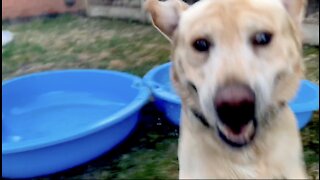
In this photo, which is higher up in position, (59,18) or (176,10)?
(59,18)

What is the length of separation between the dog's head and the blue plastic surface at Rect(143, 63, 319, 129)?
1.06 m

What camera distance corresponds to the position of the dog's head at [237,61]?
1665 mm

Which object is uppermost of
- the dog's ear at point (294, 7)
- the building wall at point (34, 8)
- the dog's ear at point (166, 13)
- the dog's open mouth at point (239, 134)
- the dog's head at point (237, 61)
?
the building wall at point (34, 8)

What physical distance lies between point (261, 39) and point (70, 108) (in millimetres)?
2530

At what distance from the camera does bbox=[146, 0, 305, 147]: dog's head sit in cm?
167

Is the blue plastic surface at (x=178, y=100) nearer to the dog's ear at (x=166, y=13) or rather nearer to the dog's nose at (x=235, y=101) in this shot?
the dog's ear at (x=166, y=13)

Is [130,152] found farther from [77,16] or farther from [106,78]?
[77,16]

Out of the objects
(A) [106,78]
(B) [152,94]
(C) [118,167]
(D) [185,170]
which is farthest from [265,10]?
(A) [106,78]

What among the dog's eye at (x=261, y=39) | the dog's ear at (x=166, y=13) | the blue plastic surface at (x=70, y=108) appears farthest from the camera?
the blue plastic surface at (x=70, y=108)

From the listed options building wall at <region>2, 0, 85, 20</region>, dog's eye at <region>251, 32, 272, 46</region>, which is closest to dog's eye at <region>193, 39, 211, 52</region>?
dog's eye at <region>251, 32, 272, 46</region>

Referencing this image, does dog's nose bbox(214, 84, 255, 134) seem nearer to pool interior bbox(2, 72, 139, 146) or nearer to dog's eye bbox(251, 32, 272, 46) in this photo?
dog's eye bbox(251, 32, 272, 46)

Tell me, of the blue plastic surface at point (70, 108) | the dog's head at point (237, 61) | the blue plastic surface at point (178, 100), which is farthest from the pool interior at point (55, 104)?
the dog's head at point (237, 61)

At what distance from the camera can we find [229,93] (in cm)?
161

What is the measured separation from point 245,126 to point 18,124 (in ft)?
8.06
